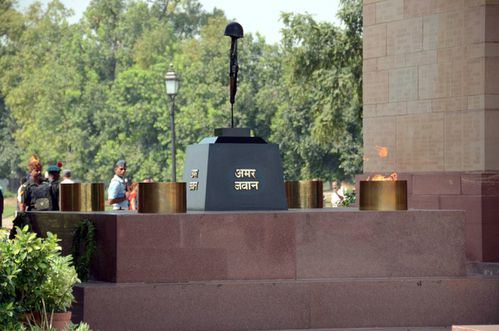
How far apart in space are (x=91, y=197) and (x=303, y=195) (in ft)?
8.88

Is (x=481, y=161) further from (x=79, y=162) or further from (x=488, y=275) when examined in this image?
(x=79, y=162)

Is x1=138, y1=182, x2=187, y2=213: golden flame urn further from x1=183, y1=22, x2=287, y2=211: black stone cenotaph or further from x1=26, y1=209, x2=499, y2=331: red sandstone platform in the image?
x1=183, y1=22, x2=287, y2=211: black stone cenotaph

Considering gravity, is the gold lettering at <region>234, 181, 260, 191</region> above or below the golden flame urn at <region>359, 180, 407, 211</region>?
above

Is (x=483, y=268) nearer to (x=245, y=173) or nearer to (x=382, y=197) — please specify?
(x=382, y=197)

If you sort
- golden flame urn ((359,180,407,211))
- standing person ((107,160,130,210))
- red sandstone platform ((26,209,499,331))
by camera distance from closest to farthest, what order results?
red sandstone platform ((26,209,499,331)) < golden flame urn ((359,180,407,211)) < standing person ((107,160,130,210))

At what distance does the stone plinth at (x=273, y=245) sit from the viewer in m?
13.9

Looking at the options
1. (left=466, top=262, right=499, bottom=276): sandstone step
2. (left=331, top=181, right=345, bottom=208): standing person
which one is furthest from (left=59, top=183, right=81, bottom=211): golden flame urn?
(left=331, top=181, right=345, bottom=208): standing person

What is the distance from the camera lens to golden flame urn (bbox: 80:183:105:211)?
53.9ft

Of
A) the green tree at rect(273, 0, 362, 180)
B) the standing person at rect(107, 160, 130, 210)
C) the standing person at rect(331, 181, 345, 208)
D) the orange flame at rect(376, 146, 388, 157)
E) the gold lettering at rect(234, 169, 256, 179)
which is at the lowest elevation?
the standing person at rect(331, 181, 345, 208)

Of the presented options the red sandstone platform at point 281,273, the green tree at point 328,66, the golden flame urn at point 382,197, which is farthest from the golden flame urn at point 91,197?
the green tree at point 328,66

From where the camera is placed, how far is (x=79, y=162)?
295 ft

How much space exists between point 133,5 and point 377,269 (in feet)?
288

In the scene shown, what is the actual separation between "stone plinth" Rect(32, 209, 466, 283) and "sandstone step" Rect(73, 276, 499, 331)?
15 centimetres

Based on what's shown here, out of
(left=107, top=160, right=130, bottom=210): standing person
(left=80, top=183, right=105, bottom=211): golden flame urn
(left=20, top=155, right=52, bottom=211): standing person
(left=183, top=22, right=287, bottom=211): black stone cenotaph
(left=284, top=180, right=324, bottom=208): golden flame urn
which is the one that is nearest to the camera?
(left=183, top=22, right=287, bottom=211): black stone cenotaph
